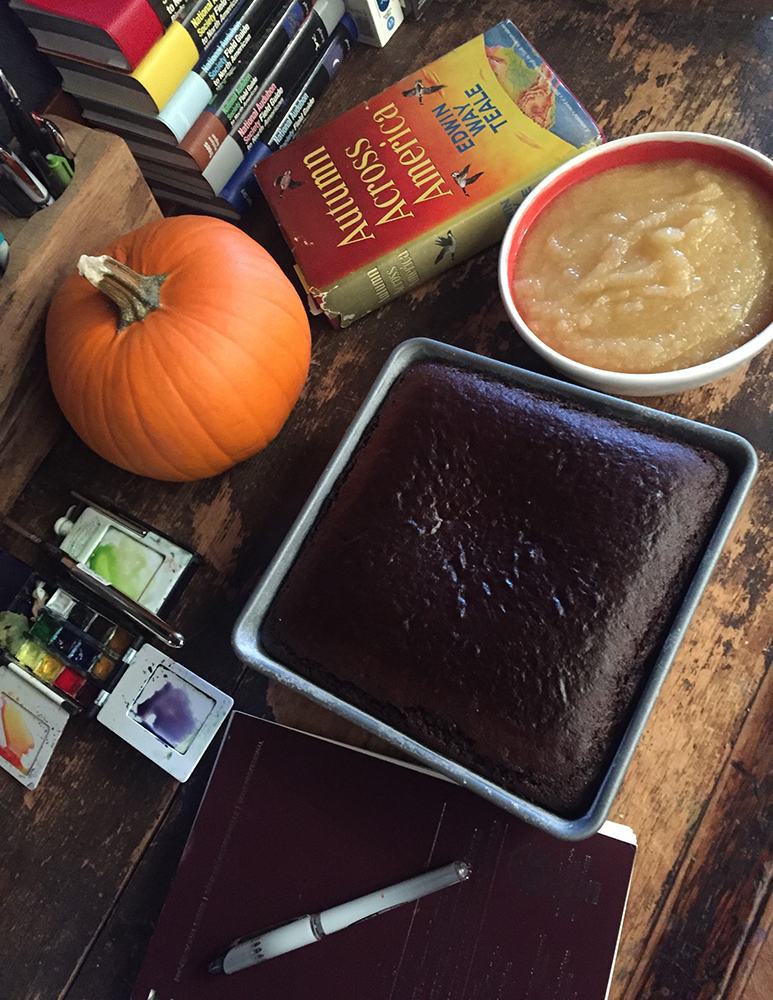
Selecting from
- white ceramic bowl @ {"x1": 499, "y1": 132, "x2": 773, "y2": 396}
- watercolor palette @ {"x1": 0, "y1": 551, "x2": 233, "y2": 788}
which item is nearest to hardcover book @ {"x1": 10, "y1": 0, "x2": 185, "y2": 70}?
white ceramic bowl @ {"x1": 499, "y1": 132, "x2": 773, "y2": 396}

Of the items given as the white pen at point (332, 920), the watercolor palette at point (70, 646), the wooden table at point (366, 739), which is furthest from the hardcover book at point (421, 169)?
the white pen at point (332, 920)

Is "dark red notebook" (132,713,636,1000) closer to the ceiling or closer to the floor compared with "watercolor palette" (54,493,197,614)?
closer to the floor

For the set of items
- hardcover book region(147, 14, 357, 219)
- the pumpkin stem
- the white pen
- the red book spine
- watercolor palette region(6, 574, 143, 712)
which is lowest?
the white pen

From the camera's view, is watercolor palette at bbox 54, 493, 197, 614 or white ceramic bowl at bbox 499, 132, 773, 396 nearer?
white ceramic bowl at bbox 499, 132, 773, 396

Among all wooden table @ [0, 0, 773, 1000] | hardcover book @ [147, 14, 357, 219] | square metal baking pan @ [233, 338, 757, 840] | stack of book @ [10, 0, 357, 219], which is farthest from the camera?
hardcover book @ [147, 14, 357, 219]

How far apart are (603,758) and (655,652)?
9 cm

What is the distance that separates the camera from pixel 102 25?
0.70 meters

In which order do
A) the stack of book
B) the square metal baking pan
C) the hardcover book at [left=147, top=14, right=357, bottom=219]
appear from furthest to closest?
the hardcover book at [left=147, top=14, right=357, bottom=219] → the stack of book → the square metal baking pan

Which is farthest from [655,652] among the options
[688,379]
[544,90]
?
[544,90]

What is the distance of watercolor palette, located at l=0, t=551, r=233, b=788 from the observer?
0.74m

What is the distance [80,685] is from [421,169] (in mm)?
687

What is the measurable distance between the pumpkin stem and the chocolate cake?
0.28 meters

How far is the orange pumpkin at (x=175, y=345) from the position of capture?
2.30 feet

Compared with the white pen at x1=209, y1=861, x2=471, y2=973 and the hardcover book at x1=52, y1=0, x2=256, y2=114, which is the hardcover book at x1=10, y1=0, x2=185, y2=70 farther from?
the white pen at x1=209, y1=861, x2=471, y2=973
